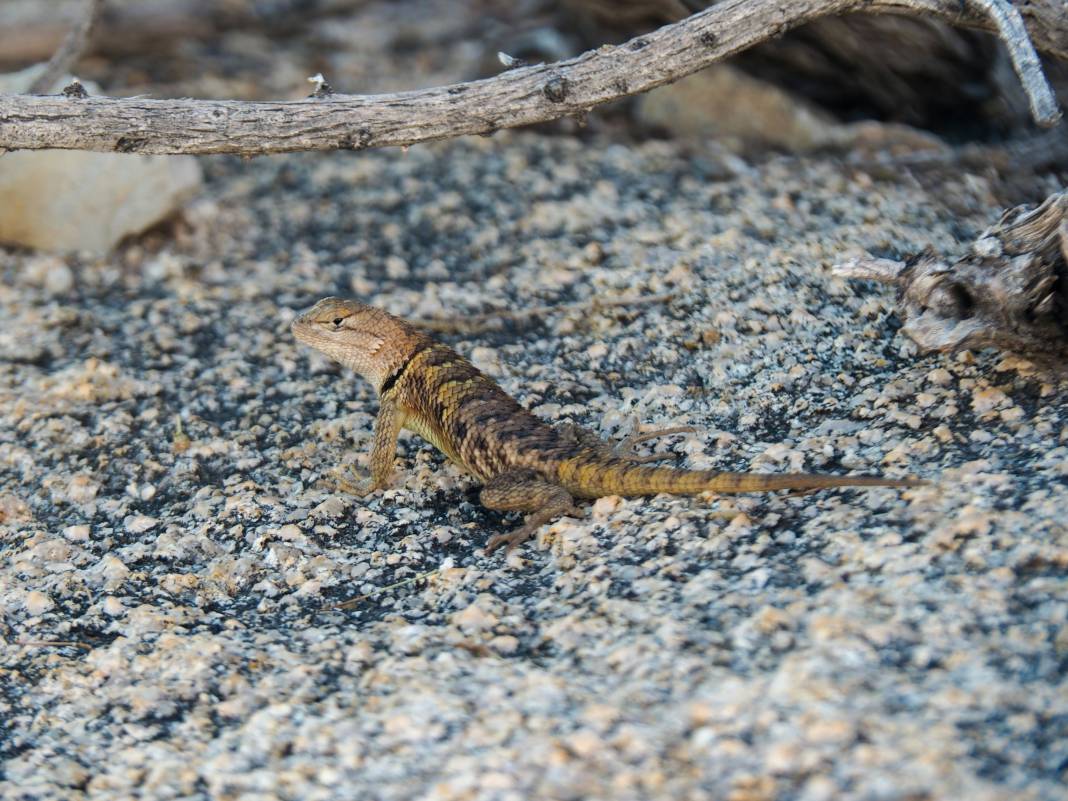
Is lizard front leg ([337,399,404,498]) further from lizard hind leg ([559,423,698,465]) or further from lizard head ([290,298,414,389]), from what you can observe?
lizard hind leg ([559,423,698,465])

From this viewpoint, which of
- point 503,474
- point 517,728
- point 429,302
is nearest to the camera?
point 517,728

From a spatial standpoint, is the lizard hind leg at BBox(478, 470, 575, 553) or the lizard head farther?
the lizard head

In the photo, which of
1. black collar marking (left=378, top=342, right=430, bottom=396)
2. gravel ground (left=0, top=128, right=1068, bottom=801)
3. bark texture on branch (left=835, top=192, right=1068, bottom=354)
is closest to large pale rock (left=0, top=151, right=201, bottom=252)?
gravel ground (left=0, top=128, right=1068, bottom=801)

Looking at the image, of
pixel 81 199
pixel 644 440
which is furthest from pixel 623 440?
pixel 81 199

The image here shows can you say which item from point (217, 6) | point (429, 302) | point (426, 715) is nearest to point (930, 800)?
point (426, 715)

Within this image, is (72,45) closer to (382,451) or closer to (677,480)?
(382,451)

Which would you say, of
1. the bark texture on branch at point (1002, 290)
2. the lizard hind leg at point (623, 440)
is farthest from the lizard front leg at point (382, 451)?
the bark texture on branch at point (1002, 290)

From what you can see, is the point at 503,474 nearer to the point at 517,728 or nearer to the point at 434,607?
the point at 434,607
